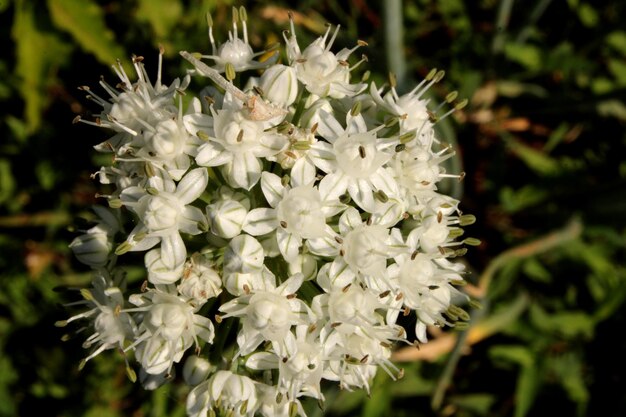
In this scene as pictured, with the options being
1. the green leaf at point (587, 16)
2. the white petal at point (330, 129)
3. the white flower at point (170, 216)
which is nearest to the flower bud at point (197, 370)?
the white flower at point (170, 216)

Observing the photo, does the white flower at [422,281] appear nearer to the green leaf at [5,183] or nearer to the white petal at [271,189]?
the white petal at [271,189]

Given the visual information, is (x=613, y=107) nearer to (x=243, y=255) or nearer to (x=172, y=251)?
(x=243, y=255)

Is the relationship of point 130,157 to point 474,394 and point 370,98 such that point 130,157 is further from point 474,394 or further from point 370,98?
point 474,394

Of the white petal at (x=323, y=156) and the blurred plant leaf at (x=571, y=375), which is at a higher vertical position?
the white petal at (x=323, y=156)

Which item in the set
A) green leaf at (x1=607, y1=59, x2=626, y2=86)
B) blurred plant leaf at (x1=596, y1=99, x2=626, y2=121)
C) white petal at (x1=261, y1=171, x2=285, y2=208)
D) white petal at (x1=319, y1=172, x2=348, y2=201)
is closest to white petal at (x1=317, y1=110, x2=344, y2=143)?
white petal at (x1=319, y1=172, x2=348, y2=201)

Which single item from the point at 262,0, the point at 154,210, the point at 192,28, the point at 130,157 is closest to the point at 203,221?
the point at 154,210

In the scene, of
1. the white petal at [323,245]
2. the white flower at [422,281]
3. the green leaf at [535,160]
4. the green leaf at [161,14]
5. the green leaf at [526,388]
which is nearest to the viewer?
the white petal at [323,245]

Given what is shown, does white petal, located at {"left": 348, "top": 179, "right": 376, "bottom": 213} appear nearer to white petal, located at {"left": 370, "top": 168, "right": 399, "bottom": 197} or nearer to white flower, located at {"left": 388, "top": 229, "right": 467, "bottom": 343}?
white petal, located at {"left": 370, "top": 168, "right": 399, "bottom": 197}
